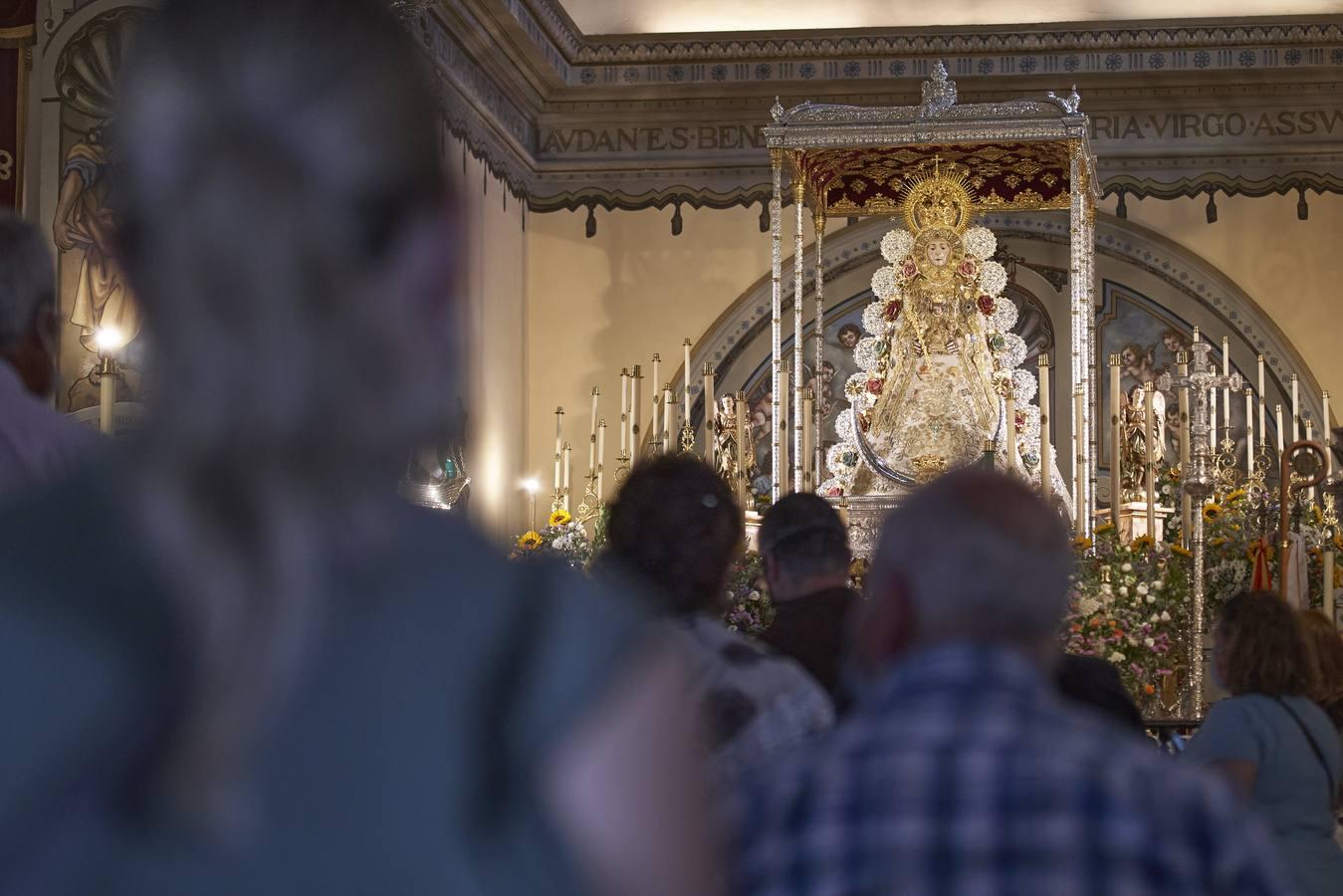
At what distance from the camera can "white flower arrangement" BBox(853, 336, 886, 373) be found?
33.1 ft

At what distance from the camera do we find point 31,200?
8.17m

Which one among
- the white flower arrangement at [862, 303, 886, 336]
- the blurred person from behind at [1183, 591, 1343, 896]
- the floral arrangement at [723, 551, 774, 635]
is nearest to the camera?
the blurred person from behind at [1183, 591, 1343, 896]

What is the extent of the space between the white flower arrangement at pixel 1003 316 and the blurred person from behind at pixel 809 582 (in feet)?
25.0

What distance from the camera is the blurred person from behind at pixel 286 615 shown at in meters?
0.73

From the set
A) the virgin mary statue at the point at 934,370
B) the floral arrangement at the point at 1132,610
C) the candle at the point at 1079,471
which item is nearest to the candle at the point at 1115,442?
the floral arrangement at the point at 1132,610

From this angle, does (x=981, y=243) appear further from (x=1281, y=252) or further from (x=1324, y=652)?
(x=1324, y=652)

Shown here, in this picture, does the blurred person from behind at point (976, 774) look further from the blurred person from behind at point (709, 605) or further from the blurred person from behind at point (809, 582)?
the blurred person from behind at point (809, 582)

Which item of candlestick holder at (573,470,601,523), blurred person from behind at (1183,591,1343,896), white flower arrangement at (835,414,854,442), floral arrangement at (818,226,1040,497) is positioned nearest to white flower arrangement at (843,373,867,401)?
floral arrangement at (818,226,1040,497)

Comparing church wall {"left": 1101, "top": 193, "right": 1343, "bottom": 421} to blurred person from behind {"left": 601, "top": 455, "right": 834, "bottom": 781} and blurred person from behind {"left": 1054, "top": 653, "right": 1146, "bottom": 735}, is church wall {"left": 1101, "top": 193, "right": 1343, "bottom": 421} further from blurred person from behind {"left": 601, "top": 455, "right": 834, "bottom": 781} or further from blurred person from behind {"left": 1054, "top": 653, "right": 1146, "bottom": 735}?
blurred person from behind {"left": 601, "top": 455, "right": 834, "bottom": 781}

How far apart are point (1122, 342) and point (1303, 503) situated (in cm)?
491

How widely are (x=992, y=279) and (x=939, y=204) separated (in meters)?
0.61

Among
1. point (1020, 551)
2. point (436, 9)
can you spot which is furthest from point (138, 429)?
point (436, 9)

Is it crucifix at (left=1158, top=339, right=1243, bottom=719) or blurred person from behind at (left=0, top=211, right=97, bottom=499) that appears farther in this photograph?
crucifix at (left=1158, top=339, right=1243, bottom=719)

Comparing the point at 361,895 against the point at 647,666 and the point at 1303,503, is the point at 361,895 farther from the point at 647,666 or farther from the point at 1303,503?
the point at 1303,503
